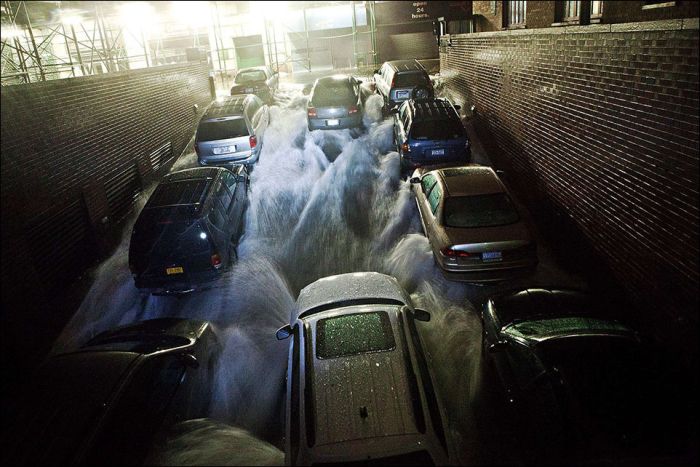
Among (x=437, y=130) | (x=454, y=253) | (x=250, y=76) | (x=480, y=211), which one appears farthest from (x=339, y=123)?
(x=454, y=253)

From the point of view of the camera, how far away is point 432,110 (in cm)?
1214

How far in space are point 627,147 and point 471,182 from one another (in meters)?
2.59

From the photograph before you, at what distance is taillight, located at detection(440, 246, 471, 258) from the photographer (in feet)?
24.7

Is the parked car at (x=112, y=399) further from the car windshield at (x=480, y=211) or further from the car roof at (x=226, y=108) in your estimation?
the car roof at (x=226, y=108)

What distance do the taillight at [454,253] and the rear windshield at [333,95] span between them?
904 cm

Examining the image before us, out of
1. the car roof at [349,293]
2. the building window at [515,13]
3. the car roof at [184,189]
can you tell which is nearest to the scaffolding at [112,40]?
the car roof at [184,189]

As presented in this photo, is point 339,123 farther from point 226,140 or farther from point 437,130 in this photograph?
point 437,130

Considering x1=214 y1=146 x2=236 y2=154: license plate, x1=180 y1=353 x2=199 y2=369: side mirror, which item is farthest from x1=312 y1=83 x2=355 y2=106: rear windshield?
x1=180 y1=353 x2=199 y2=369: side mirror

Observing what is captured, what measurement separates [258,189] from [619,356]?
9.42 metres

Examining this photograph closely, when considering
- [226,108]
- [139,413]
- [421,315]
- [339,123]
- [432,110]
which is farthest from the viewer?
[339,123]

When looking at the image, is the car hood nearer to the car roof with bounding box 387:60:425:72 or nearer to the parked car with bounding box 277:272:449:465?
the parked car with bounding box 277:272:449:465

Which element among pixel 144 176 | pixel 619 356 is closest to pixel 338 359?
pixel 619 356

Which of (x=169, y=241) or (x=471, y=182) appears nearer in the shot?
(x=169, y=241)

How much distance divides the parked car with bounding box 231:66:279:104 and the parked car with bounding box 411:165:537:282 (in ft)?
46.4
